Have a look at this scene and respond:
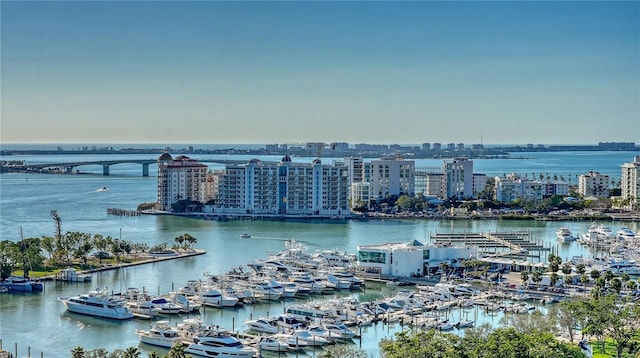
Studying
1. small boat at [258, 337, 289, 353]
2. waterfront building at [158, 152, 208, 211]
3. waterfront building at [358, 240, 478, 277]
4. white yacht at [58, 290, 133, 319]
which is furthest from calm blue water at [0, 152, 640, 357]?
waterfront building at [158, 152, 208, 211]

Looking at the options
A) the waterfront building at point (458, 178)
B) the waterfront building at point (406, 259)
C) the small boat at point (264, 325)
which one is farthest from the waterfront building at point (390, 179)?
the small boat at point (264, 325)

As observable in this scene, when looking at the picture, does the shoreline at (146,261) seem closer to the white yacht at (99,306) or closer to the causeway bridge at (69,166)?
the white yacht at (99,306)

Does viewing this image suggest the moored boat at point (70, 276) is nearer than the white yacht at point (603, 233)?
Yes

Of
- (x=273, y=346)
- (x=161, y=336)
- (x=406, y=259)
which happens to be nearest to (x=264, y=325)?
(x=273, y=346)

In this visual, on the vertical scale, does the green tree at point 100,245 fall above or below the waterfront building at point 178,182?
below

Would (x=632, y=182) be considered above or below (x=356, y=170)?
below

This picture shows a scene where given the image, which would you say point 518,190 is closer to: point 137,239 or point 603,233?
point 603,233

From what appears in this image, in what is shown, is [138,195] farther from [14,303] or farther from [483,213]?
[14,303]

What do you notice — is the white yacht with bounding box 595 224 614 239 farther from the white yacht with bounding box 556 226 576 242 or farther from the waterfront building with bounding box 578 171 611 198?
the waterfront building with bounding box 578 171 611 198
